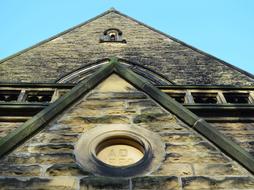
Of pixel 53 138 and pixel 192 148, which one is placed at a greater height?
pixel 53 138

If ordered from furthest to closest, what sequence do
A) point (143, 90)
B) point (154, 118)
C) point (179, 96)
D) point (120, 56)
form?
point (120, 56) → point (179, 96) → point (143, 90) → point (154, 118)

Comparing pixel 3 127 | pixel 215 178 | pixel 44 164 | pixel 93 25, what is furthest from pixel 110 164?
pixel 93 25

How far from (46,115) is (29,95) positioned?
2922 millimetres

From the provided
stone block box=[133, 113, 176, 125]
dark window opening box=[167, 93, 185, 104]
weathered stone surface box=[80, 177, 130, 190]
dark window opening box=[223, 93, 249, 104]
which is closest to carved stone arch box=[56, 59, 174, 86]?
dark window opening box=[223, 93, 249, 104]

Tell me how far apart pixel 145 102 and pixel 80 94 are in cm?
64

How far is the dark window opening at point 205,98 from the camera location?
296 inches

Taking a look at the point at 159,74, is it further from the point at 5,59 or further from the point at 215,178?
the point at 215,178

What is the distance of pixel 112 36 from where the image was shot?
14.2 m

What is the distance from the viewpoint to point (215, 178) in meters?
4.09

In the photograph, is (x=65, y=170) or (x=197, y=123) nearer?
(x=65, y=170)

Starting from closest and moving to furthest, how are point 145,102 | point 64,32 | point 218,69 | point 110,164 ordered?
point 110,164 → point 145,102 → point 218,69 → point 64,32

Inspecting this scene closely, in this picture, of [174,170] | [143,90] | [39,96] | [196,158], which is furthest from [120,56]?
[174,170]

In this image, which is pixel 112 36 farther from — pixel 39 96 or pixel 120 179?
pixel 120 179

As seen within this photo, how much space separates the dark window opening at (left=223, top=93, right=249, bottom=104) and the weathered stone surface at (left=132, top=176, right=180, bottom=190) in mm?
3902
